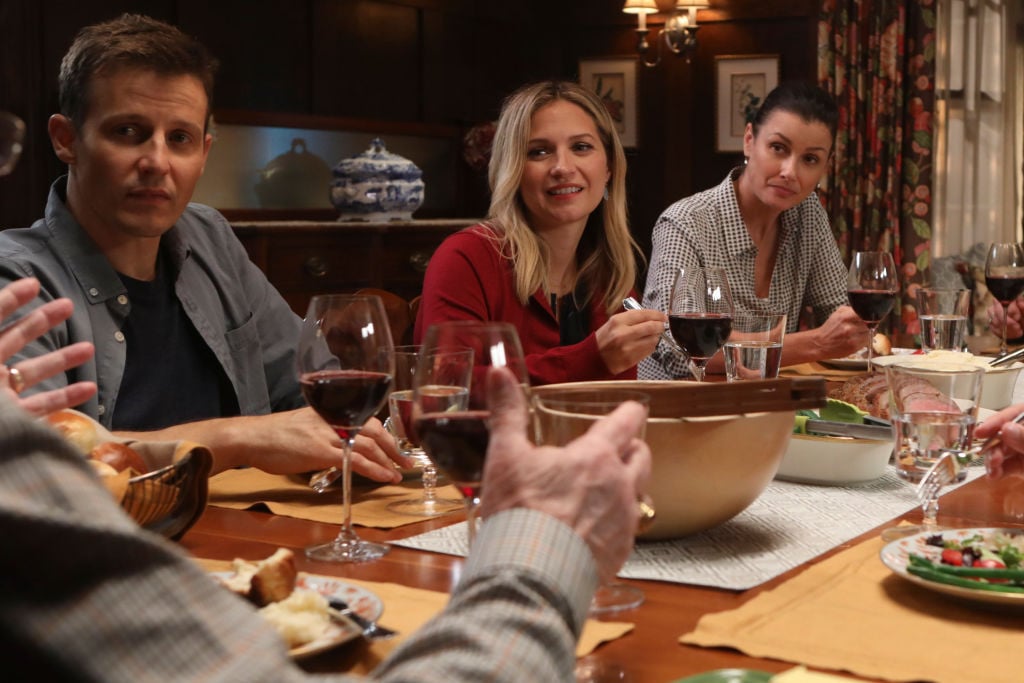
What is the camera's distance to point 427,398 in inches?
39.5

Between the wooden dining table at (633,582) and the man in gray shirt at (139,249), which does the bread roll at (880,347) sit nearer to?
the wooden dining table at (633,582)

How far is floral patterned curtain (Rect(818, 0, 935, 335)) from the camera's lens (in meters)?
6.05

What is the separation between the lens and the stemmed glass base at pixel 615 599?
104 centimetres

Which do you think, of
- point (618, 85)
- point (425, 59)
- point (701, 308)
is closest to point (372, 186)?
point (425, 59)

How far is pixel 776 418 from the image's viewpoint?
1.23m

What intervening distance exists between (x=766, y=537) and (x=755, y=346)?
51 centimetres

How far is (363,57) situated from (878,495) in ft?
14.9

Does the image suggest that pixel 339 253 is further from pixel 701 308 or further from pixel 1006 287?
pixel 701 308

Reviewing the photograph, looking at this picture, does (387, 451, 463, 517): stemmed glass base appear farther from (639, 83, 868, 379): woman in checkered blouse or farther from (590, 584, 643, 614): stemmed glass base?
(639, 83, 868, 379): woman in checkered blouse

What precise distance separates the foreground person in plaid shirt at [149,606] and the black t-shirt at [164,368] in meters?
1.40

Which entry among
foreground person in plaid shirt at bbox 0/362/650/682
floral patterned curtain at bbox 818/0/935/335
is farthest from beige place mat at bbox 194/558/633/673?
floral patterned curtain at bbox 818/0/935/335

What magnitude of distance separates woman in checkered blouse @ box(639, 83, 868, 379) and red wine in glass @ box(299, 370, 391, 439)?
2068 millimetres

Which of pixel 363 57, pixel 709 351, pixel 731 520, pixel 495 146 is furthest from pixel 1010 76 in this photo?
pixel 731 520

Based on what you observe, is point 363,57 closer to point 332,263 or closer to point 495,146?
point 332,263
